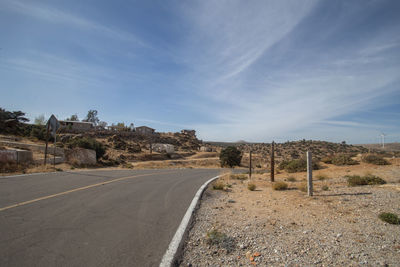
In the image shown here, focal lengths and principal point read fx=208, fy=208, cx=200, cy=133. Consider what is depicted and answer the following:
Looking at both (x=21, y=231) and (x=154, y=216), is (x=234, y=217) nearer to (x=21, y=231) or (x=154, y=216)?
(x=154, y=216)

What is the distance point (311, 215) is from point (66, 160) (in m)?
26.5

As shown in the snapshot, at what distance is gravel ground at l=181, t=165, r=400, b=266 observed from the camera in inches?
134

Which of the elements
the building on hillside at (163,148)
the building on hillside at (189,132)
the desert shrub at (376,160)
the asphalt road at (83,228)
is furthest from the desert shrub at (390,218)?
the building on hillside at (189,132)

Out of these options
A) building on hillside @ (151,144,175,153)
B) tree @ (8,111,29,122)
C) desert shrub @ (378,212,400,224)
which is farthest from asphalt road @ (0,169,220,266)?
tree @ (8,111,29,122)

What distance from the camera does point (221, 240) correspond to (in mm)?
4035

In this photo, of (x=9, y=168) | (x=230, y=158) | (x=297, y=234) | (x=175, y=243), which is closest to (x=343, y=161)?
(x=230, y=158)

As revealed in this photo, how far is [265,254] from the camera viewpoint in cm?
357

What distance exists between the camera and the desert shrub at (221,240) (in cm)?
385

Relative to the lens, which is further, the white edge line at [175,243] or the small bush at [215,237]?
the small bush at [215,237]

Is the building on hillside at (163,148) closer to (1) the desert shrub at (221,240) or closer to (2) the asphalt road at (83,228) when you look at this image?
(2) the asphalt road at (83,228)

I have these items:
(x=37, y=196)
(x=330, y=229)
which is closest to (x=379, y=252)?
(x=330, y=229)

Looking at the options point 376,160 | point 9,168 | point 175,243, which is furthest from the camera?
point 376,160

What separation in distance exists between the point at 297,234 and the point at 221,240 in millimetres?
1706

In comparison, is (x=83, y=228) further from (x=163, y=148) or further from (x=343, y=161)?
(x=163, y=148)
